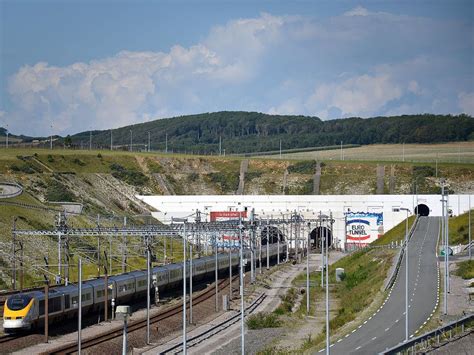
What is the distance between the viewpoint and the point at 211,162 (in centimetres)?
16725

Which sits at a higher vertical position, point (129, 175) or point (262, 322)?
point (129, 175)

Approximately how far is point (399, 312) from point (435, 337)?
12.2m

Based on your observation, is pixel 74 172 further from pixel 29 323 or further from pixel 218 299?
pixel 29 323

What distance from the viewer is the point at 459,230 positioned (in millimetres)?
99125

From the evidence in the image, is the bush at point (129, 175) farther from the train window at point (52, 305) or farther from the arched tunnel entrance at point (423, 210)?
the train window at point (52, 305)

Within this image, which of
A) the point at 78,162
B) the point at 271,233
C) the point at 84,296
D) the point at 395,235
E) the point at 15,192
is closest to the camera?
the point at 84,296

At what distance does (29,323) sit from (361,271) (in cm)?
4129

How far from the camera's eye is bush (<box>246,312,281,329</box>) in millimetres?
58156

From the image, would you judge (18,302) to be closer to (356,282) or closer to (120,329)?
(120,329)

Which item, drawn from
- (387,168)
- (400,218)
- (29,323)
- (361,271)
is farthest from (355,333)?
(387,168)

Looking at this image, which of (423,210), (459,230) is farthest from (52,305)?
(423,210)

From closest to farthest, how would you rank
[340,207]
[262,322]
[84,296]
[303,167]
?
[84,296], [262,322], [340,207], [303,167]

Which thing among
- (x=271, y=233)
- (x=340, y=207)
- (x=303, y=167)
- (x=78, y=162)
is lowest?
(x=271, y=233)

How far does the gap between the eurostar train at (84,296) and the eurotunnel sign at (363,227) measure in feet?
142
